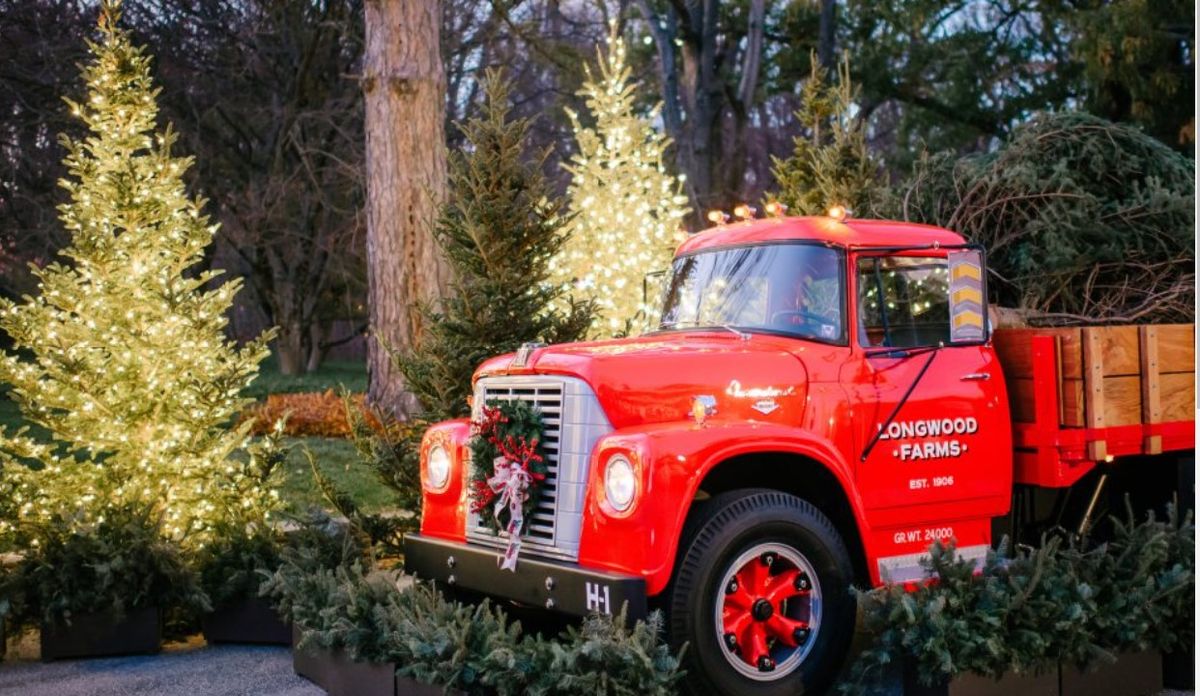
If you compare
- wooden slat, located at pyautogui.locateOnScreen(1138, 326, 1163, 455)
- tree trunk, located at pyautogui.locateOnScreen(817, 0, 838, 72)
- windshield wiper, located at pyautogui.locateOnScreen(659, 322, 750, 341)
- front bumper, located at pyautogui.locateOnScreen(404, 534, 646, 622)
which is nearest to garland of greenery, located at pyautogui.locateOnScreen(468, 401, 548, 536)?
front bumper, located at pyautogui.locateOnScreen(404, 534, 646, 622)

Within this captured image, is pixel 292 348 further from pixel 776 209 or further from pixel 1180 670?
pixel 1180 670

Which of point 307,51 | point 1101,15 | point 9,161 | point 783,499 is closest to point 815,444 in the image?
point 783,499

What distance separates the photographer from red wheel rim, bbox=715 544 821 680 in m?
5.63

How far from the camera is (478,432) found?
6.22 metres

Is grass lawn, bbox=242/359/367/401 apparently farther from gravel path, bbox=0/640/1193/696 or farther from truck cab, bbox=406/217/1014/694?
truck cab, bbox=406/217/1014/694

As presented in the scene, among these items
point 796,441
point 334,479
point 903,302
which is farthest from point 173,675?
point 334,479

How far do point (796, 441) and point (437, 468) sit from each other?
2009mm

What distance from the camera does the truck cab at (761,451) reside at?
5.50 meters

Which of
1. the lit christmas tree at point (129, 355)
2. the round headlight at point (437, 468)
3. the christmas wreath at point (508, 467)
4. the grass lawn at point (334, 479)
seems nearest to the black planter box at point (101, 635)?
the lit christmas tree at point (129, 355)

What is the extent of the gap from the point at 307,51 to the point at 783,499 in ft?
69.7

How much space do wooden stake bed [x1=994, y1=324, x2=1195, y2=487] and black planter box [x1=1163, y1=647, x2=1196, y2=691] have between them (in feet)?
3.36

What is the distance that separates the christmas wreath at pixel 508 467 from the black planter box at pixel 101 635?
230cm

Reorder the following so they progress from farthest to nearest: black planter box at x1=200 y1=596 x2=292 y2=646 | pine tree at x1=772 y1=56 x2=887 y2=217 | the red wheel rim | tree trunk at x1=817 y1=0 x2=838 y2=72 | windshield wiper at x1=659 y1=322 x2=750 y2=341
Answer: tree trunk at x1=817 y1=0 x2=838 y2=72 < pine tree at x1=772 y1=56 x2=887 y2=217 < black planter box at x1=200 y1=596 x2=292 y2=646 < windshield wiper at x1=659 y1=322 x2=750 y2=341 < the red wheel rim

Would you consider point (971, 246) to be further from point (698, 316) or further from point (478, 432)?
point (478, 432)
